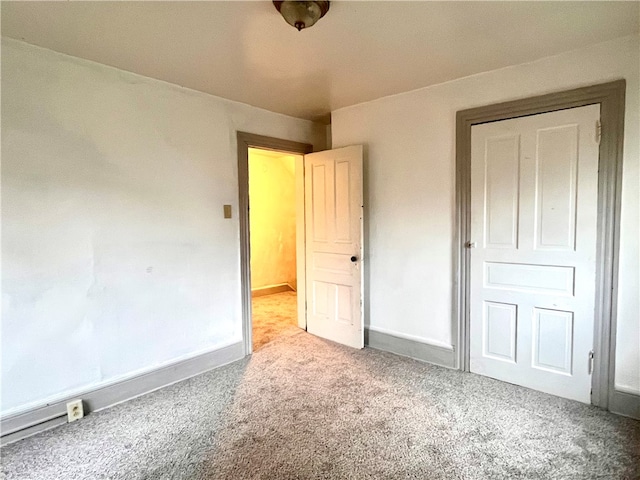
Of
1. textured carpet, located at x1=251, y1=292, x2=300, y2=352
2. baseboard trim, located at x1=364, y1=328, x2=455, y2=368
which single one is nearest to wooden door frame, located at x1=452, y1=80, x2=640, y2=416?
baseboard trim, located at x1=364, y1=328, x2=455, y2=368

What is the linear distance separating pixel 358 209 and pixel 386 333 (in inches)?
47.2

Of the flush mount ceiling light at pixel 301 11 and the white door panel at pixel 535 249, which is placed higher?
the flush mount ceiling light at pixel 301 11

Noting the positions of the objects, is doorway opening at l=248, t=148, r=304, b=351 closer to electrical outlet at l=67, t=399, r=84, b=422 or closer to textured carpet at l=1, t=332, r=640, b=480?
textured carpet at l=1, t=332, r=640, b=480

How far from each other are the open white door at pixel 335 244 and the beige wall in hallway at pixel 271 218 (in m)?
2.34

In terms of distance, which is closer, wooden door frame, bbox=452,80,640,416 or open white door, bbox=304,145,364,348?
wooden door frame, bbox=452,80,640,416

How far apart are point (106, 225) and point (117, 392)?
3.83 feet

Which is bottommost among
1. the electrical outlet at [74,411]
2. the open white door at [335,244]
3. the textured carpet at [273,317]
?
the textured carpet at [273,317]

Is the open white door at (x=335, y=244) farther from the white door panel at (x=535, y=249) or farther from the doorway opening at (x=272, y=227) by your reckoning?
the doorway opening at (x=272, y=227)

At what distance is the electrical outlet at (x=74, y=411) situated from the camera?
2279 mm

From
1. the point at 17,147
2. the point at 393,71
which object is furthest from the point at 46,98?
the point at 393,71

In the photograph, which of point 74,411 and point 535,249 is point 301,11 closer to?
point 535,249

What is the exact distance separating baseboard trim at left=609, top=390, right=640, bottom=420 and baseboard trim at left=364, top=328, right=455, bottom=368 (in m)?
1.03

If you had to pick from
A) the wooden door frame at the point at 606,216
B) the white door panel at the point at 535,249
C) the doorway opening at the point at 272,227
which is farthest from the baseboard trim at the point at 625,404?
the doorway opening at the point at 272,227

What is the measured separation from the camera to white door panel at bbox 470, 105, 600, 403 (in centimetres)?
236
